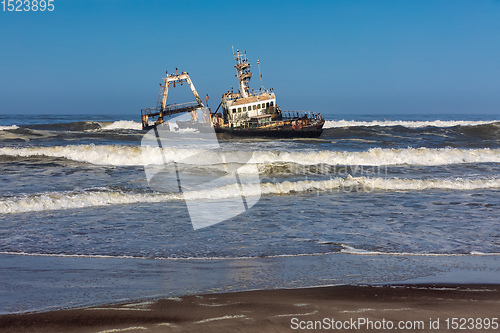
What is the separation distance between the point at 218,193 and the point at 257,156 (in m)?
10.1

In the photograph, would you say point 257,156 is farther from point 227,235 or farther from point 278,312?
point 278,312

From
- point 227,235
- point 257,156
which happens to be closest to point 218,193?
point 227,235

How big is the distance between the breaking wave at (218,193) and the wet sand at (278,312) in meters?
7.16

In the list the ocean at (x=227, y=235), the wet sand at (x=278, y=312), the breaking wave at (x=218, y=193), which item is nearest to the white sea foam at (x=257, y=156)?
the ocean at (x=227, y=235)

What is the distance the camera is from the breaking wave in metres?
10.8

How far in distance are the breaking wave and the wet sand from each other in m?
7.16

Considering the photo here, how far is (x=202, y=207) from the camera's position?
11.2m

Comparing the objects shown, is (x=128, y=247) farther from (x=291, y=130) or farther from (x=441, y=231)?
(x=291, y=130)

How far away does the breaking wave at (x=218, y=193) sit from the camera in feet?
35.3

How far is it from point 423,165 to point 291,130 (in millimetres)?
16902

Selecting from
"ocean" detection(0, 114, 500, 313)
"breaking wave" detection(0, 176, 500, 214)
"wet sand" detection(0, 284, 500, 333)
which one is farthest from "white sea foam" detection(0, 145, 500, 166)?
"wet sand" detection(0, 284, 500, 333)

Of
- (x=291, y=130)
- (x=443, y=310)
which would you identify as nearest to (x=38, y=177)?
(x=443, y=310)

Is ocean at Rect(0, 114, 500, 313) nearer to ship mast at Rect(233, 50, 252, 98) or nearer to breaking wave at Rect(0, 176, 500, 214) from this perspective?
breaking wave at Rect(0, 176, 500, 214)

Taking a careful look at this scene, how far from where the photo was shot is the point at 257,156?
23.1 m
